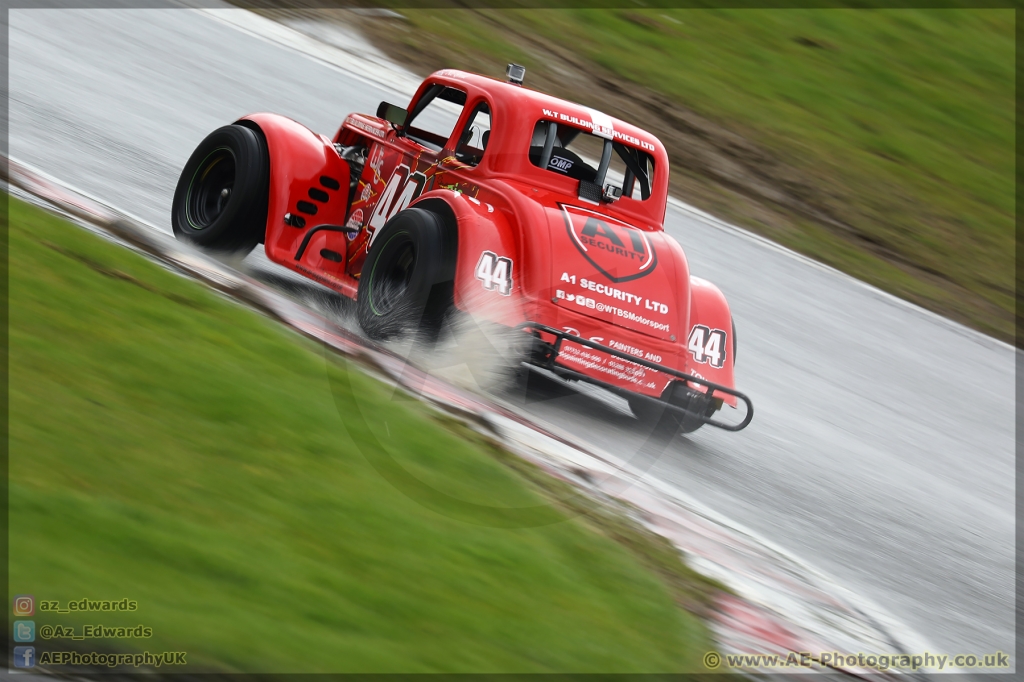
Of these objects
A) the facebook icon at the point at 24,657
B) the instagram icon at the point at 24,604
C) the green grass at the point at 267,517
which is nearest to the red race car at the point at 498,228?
the green grass at the point at 267,517

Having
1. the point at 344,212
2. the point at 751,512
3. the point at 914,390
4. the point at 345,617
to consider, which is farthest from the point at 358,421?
the point at 914,390

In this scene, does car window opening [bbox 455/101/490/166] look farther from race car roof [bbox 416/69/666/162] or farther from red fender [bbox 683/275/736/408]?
→ red fender [bbox 683/275/736/408]

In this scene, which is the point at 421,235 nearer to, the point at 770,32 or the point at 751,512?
the point at 751,512

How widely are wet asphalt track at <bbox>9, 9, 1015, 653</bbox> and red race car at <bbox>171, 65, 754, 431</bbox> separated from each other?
1.52 feet

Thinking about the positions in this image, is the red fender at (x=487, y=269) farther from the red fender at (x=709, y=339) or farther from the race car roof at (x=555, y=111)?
the red fender at (x=709, y=339)

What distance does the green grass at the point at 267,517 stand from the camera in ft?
12.1

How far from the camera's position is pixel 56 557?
3.62 metres

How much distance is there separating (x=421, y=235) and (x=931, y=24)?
16.7m

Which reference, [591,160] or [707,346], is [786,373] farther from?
[591,160]

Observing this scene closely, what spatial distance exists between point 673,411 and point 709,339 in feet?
1.88

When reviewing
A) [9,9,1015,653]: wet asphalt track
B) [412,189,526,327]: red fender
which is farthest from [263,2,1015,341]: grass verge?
[412,189,526,327]: red fender

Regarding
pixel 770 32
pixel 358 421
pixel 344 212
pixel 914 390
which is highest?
pixel 770 32

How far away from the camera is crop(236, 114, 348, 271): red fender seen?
7.58 meters

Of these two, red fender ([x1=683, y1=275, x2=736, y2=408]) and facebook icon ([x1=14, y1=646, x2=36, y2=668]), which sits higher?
red fender ([x1=683, y1=275, x2=736, y2=408])
